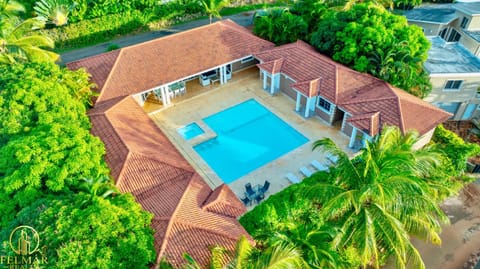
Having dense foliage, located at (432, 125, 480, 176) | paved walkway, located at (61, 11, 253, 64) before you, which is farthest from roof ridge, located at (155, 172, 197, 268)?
paved walkway, located at (61, 11, 253, 64)

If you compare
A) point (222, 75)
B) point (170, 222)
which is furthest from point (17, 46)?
point (170, 222)

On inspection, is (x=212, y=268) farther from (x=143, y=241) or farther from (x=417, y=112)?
(x=417, y=112)

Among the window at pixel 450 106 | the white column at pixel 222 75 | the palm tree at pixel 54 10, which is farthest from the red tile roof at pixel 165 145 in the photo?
the window at pixel 450 106

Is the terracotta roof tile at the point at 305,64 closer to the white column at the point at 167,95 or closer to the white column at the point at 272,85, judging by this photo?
the white column at the point at 272,85

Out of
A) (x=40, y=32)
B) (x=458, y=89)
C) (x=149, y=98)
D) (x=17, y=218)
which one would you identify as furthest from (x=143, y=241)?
(x=40, y=32)

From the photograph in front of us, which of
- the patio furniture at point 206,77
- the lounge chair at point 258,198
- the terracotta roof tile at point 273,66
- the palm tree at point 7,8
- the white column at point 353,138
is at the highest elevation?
the palm tree at point 7,8
